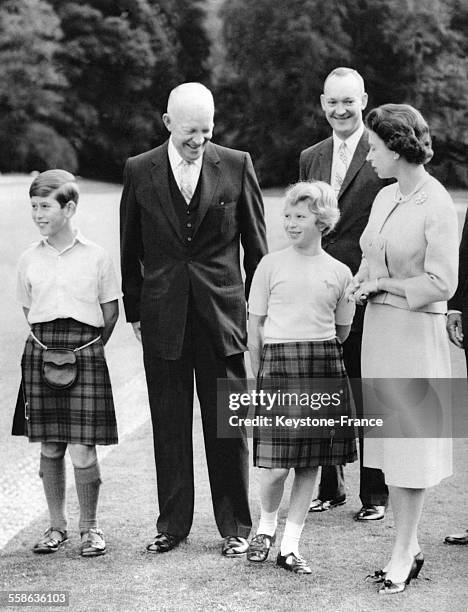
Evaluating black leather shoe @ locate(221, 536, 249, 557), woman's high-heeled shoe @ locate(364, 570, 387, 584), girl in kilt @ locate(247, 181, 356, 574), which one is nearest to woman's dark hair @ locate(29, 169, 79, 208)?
girl in kilt @ locate(247, 181, 356, 574)

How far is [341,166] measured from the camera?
12.9 feet

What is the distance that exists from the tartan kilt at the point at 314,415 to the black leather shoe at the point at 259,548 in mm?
246

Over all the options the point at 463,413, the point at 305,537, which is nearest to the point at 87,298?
the point at 305,537

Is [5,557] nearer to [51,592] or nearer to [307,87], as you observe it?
[51,592]

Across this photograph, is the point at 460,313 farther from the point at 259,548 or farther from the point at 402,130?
the point at 259,548

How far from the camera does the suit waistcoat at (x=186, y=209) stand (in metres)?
3.46

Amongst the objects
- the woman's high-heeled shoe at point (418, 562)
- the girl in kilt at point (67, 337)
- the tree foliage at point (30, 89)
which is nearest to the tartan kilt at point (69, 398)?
the girl in kilt at point (67, 337)

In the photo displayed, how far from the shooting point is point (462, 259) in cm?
358

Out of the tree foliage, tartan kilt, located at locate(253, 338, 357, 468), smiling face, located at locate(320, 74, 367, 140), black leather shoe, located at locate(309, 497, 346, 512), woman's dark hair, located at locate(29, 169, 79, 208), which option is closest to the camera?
tartan kilt, located at locate(253, 338, 357, 468)

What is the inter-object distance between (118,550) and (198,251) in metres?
0.98

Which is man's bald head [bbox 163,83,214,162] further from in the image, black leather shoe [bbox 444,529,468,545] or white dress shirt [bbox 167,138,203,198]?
black leather shoe [bbox 444,529,468,545]

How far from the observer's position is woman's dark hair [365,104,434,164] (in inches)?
120

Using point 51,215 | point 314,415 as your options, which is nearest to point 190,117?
point 51,215

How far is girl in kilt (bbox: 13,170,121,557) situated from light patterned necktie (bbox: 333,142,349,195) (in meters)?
0.91
